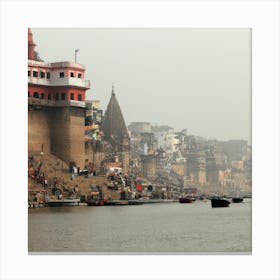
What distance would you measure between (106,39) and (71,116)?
1.62 meters

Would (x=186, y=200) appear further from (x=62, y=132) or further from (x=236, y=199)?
(x=62, y=132)

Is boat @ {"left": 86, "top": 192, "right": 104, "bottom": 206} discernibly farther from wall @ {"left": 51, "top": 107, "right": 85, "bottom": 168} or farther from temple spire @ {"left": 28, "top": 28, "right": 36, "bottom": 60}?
temple spire @ {"left": 28, "top": 28, "right": 36, "bottom": 60}

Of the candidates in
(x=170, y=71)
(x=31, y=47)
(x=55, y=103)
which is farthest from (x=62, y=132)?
(x=170, y=71)

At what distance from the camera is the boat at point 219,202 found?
11145 mm

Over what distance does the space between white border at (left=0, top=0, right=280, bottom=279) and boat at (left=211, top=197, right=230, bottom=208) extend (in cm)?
200

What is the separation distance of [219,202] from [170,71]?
355cm

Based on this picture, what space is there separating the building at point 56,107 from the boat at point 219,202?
7.49 ft

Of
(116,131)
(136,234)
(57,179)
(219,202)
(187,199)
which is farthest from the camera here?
(219,202)
